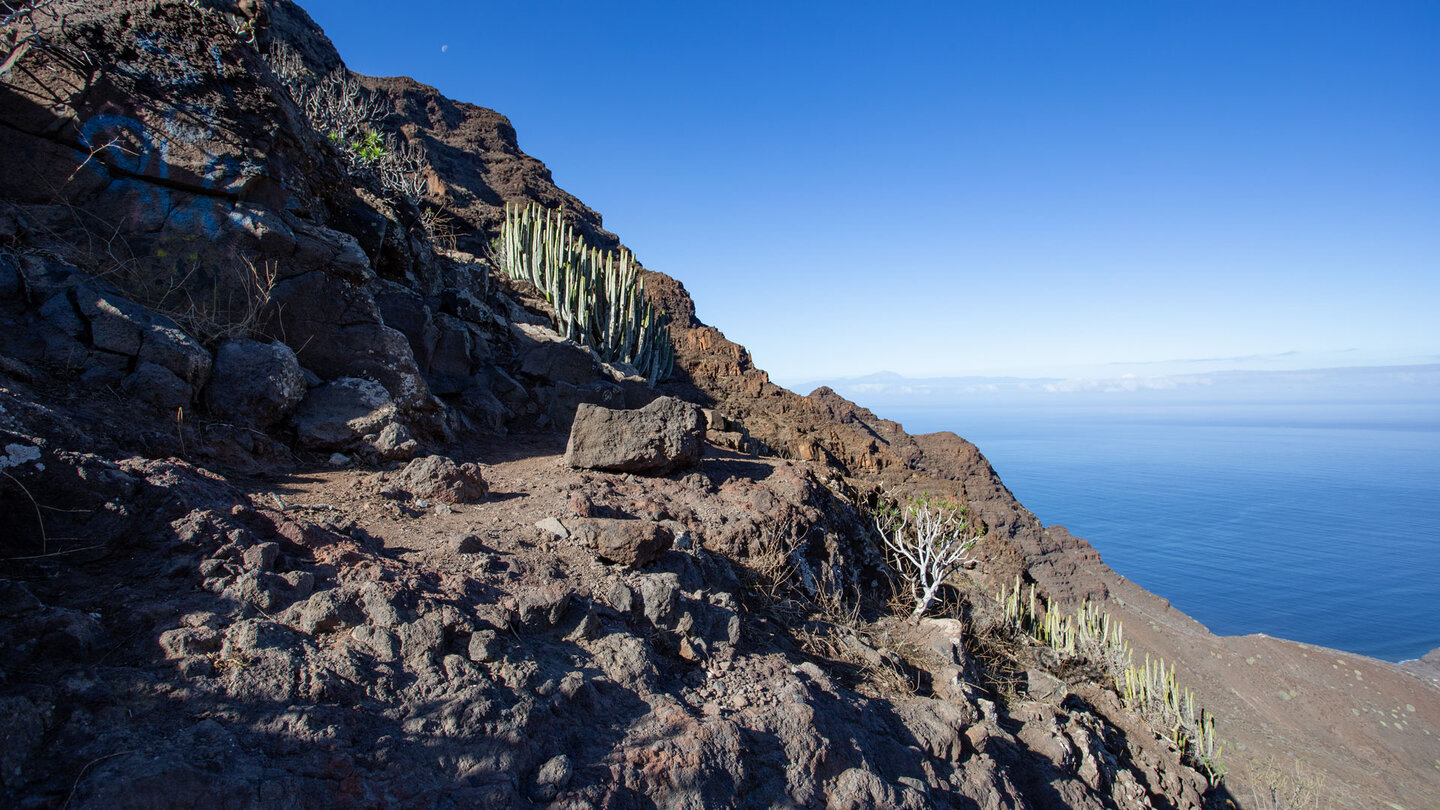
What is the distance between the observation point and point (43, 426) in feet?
9.66

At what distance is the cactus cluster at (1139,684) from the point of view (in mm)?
5855

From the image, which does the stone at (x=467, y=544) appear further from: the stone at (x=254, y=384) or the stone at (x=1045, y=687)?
the stone at (x=1045, y=687)

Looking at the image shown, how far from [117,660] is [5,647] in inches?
10.5

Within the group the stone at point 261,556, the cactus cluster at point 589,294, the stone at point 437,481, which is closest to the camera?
the stone at point 261,556

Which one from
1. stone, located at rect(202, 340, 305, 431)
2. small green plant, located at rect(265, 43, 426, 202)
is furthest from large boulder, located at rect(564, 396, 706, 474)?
small green plant, located at rect(265, 43, 426, 202)

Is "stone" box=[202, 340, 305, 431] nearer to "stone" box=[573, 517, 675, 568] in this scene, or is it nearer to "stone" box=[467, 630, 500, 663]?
"stone" box=[573, 517, 675, 568]

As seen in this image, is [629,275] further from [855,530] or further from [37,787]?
[37,787]

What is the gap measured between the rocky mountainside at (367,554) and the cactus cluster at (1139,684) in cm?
25

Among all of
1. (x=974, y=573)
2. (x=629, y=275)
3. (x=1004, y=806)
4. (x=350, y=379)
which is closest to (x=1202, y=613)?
(x=974, y=573)

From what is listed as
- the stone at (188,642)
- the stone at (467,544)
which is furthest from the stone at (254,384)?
the stone at (188,642)

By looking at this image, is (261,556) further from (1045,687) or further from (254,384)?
(1045,687)

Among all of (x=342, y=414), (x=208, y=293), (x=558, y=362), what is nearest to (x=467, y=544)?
(x=342, y=414)

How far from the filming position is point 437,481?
4309 mm

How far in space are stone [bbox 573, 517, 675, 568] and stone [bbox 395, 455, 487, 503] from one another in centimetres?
92
